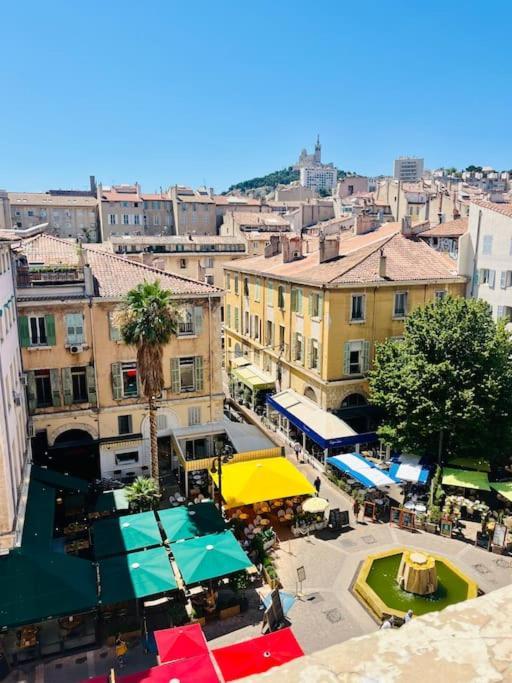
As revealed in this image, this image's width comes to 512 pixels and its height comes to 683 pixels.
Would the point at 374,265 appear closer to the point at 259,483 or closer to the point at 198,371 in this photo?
the point at 198,371

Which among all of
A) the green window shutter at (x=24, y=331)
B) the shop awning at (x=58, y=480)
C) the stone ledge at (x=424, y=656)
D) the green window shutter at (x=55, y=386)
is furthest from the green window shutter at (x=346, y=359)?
the stone ledge at (x=424, y=656)

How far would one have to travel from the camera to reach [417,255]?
36.4 m

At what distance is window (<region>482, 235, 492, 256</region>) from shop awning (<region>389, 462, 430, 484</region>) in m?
15.2

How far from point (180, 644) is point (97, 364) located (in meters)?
15.4

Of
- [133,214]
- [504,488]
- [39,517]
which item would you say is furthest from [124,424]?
[133,214]

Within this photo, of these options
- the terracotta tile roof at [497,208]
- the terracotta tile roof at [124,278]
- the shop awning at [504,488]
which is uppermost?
the terracotta tile roof at [497,208]

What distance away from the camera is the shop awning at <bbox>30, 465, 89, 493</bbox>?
23828mm

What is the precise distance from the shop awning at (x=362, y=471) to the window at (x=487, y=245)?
1612cm

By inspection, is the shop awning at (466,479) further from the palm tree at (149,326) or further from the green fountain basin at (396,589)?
the palm tree at (149,326)

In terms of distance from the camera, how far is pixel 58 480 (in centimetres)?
2428

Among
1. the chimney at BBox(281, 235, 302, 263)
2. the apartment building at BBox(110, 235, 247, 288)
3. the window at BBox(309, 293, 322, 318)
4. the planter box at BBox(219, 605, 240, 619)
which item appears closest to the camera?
the planter box at BBox(219, 605, 240, 619)

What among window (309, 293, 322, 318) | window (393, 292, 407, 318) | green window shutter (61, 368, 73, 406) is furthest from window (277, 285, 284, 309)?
green window shutter (61, 368, 73, 406)

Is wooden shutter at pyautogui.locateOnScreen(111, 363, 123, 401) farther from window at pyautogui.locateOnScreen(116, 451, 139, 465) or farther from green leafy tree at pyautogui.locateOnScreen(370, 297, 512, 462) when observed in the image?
green leafy tree at pyautogui.locateOnScreen(370, 297, 512, 462)

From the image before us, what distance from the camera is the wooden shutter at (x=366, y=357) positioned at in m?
32.7
